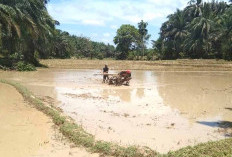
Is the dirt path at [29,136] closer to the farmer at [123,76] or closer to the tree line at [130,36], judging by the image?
the farmer at [123,76]

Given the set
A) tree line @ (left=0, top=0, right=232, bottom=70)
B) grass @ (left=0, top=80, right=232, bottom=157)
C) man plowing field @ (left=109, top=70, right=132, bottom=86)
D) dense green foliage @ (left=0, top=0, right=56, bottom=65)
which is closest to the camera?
grass @ (left=0, top=80, right=232, bottom=157)

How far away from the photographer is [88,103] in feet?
43.5

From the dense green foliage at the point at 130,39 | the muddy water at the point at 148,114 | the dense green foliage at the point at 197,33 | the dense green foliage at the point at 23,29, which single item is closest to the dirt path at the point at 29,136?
the muddy water at the point at 148,114

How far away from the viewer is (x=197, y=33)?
47875 mm

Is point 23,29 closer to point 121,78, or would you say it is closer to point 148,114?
point 121,78

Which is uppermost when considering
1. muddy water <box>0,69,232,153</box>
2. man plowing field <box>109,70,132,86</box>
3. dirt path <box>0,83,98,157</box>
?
man plowing field <box>109,70,132,86</box>

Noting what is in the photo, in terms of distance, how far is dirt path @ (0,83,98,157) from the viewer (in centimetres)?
663

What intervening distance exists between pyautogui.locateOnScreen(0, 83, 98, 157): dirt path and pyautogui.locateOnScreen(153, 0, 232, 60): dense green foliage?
32.5 meters

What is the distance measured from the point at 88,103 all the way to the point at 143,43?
52536 millimetres

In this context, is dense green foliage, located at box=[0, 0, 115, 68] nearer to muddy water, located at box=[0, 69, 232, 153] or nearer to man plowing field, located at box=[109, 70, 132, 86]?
man plowing field, located at box=[109, 70, 132, 86]

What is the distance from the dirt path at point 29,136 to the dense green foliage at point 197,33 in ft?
107

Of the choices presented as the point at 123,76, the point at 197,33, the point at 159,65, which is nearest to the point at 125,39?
the point at 197,33

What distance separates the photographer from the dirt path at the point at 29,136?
6.63 meters

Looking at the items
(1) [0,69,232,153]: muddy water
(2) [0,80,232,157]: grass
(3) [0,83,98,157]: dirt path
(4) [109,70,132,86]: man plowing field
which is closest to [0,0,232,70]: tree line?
(4) [109,70,132,86]: man plowing field
